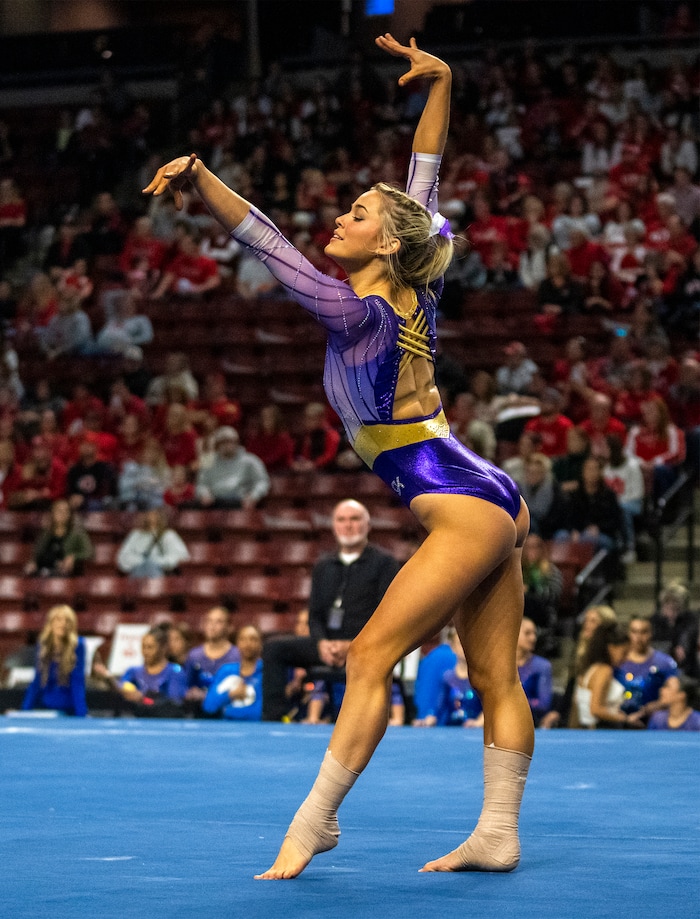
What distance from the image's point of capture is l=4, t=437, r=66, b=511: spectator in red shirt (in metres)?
12.2

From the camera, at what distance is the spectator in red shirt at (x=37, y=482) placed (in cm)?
1216

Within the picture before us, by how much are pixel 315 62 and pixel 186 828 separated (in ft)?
48.4

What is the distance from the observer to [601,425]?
1069 centimetres

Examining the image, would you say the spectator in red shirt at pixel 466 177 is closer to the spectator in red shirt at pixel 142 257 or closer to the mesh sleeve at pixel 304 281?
the spectator in red shirt at pixel 142 257

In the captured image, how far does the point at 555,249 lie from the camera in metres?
12.5

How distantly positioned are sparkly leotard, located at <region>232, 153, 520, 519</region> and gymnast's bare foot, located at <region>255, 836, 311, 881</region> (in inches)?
33.2

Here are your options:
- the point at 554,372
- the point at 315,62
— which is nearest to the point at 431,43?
the point at 315,62

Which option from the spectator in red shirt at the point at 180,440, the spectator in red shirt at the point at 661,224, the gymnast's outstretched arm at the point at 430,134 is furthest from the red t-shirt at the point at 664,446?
the gymnast's outstretched arm at the point at 430,134

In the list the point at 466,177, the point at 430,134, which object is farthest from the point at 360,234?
the point at 466,177

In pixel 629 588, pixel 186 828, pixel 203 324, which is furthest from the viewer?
pixel 203 324

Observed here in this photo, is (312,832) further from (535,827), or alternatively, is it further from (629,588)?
(629,588)

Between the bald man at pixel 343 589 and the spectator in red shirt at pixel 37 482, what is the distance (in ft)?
16.5

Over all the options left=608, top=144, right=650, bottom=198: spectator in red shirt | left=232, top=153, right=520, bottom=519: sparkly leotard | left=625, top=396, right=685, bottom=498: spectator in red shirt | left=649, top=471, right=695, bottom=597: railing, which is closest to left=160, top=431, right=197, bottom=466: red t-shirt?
left=625, top=396, right=685, bottom=498: spectator in red shirt

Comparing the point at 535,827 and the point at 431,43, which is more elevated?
the point at 431,43
